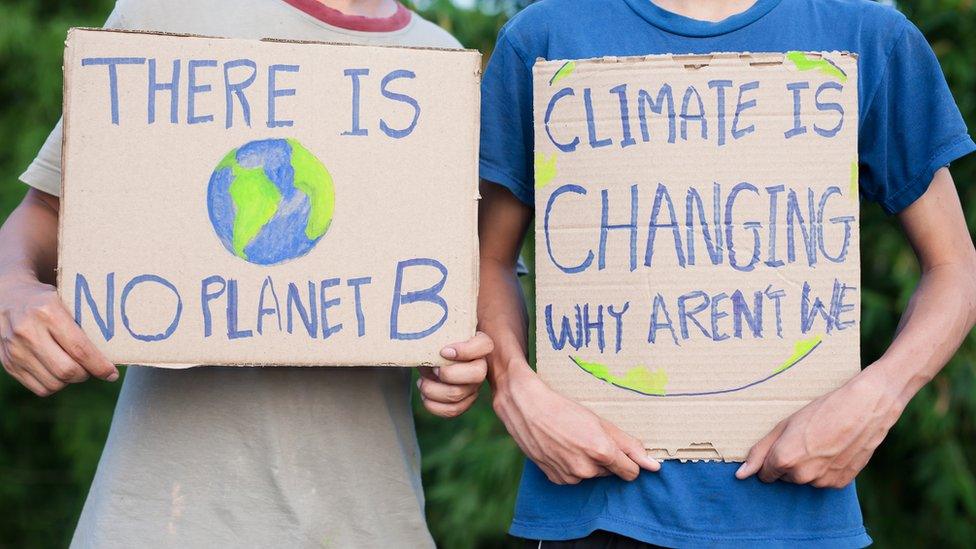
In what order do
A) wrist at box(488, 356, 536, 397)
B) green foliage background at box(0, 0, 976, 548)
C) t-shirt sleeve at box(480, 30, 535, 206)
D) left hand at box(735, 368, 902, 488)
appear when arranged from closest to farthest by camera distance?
left hand at box(735, 368, 902, 488), wrist at box(488, 356, 536, 397), t-shirt sleeve at box(480, 30, 535, 206), green foliage background at box(0, 0, 976, 548)

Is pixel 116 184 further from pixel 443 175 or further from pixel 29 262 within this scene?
pixel 443 175

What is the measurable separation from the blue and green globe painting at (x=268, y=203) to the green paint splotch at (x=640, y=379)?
15.7 inches

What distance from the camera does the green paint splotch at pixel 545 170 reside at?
4.83ft

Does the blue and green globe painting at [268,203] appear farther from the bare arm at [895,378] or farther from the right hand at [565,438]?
the bare arm at [895,378]

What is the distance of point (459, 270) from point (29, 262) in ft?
1.91

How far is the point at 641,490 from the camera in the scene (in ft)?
4.72

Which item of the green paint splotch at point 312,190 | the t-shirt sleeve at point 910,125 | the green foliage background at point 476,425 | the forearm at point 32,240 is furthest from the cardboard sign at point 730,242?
the green foliage background at point 476,425

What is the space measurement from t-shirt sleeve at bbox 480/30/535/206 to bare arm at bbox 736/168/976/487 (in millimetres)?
490

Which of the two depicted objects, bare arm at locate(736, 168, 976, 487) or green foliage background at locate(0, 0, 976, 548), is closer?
bare arm at locate(736, 168, 976, 487)

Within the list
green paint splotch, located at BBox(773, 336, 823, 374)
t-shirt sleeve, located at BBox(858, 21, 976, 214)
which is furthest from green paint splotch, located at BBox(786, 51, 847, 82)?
green paint splotch, located at BBox(773, 336, 823, 374)

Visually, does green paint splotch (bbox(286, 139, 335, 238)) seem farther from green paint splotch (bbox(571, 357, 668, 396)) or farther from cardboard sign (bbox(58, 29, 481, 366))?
green paint splotch (bbox(571, 357, 668, 396))

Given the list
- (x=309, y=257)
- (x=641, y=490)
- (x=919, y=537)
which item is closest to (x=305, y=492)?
(x=309, y=257)

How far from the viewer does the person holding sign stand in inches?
59.7

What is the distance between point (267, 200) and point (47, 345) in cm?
32
